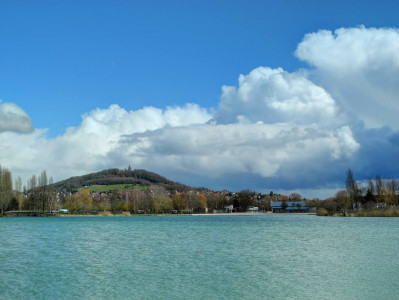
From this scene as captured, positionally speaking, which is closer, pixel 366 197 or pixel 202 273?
pixel 202 273

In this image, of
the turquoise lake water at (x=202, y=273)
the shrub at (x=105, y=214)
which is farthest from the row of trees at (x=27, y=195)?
the turquoise lake water at (x=202, y=273)

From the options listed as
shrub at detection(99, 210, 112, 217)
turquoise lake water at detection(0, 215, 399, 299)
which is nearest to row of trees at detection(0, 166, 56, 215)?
shrub at detection(99, 210, 112, 217)

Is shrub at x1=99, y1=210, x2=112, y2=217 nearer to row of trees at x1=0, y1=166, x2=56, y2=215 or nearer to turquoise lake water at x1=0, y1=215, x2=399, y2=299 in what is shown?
row of trees at x1=0, y1=166, x2=56, y2=215

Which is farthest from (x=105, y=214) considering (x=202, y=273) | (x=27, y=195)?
(x=202, y=273)

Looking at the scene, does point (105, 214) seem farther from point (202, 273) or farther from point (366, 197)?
point (202, 273)

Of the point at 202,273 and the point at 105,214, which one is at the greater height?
the point at 202,273

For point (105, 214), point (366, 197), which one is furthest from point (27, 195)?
point (366, 197)

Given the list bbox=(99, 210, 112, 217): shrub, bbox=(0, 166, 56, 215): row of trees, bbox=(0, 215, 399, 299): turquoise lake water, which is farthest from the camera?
bbox=(99, 210, 112, 217): shrub

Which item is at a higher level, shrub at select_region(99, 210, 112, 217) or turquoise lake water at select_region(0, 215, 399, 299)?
turquoise lake water at select_region(0, 215, 399, 299)

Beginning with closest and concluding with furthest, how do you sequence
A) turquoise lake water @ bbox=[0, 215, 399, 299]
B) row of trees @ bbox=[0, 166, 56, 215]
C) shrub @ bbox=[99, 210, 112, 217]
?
turquoise lake water @ bbox=[0, 215, 399, 299] → row of trees @ bbox=[0, 166, 56, 215] → shrub @ bbox=[99, 210, 112, 217]

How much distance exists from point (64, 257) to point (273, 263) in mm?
15828

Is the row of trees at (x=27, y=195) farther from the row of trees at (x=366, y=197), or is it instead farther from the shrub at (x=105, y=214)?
the row of trees at (x=366, y=197)

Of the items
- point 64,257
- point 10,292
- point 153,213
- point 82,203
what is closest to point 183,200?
point 153,213

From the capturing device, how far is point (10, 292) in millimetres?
19875
